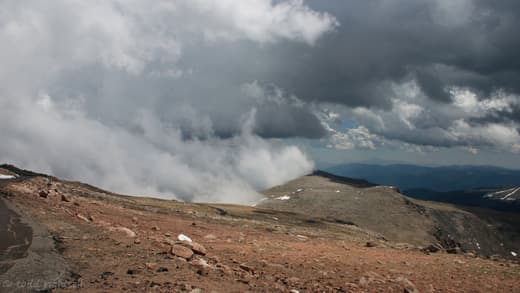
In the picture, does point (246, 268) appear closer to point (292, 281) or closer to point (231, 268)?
point (231, 268)

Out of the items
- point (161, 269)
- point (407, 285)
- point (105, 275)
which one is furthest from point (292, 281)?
point (105, 275)

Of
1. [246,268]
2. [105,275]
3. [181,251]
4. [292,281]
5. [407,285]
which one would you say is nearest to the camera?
[105,275]

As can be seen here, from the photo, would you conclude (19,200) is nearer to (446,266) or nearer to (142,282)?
(142,282)

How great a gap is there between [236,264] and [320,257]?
7.19 m

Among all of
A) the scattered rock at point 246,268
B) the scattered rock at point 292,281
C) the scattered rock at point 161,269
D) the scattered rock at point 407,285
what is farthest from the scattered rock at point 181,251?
the scattered rock at point 407,285

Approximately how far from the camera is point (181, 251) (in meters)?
20.2

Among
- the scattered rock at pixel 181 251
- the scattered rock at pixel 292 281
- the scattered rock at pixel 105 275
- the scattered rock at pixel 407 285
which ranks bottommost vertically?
the scattered rock at pixel 407 285

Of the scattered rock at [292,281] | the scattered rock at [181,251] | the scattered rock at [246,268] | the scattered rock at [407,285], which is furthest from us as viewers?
the scattered rock at [181,251]

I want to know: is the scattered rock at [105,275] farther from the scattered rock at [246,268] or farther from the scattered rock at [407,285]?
the scattered rock at [407,285]

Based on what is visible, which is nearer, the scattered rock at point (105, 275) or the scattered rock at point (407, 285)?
the scattered rock at point (105, 275)

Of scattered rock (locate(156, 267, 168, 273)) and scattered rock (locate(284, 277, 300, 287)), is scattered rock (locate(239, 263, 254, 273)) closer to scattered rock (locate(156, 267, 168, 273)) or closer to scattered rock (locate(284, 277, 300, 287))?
scattered rock (locate(284, 277, 300, 287))

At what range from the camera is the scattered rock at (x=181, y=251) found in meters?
20.0

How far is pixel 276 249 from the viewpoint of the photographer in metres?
28.5

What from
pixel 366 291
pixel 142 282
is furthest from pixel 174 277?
pixel 366 291
